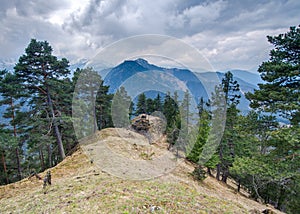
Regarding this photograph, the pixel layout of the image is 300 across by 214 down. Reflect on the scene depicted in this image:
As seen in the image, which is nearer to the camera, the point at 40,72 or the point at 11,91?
the point at 11,91

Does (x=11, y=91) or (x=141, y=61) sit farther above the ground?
(x=141, y=61)

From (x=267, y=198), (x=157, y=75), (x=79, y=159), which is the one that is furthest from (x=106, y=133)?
(x=267, y=198)

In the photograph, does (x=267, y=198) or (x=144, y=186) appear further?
(x=267, y=198)

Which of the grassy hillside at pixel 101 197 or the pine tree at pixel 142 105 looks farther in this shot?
the pine tree at pixel 142 105

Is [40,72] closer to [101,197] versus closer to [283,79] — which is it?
[101,197]

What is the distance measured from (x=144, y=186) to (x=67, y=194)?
10.1ft

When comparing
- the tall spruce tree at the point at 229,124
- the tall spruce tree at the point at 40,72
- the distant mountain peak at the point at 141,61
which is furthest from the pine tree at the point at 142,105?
the distant mountain peak at the point at 141,61

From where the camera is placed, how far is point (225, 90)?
61.9 ft

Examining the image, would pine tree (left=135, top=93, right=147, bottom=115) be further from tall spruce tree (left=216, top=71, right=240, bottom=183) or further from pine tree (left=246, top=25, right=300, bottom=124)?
pine tree (left=246, top=25, right=300, bottom=124)

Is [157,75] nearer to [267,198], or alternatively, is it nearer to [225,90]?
[225,90]

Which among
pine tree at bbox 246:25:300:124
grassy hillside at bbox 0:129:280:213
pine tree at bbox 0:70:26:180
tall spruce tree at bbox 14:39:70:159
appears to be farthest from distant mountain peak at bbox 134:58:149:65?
pine tree at bbox 0:70:26:180

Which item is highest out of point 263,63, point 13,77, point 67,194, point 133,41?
point 263,63

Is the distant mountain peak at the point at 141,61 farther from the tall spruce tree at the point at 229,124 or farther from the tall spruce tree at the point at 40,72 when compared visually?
the tall spruce tree at the point at 229,124

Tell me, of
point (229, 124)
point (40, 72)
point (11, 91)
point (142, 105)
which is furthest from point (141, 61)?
point (142, 105)
